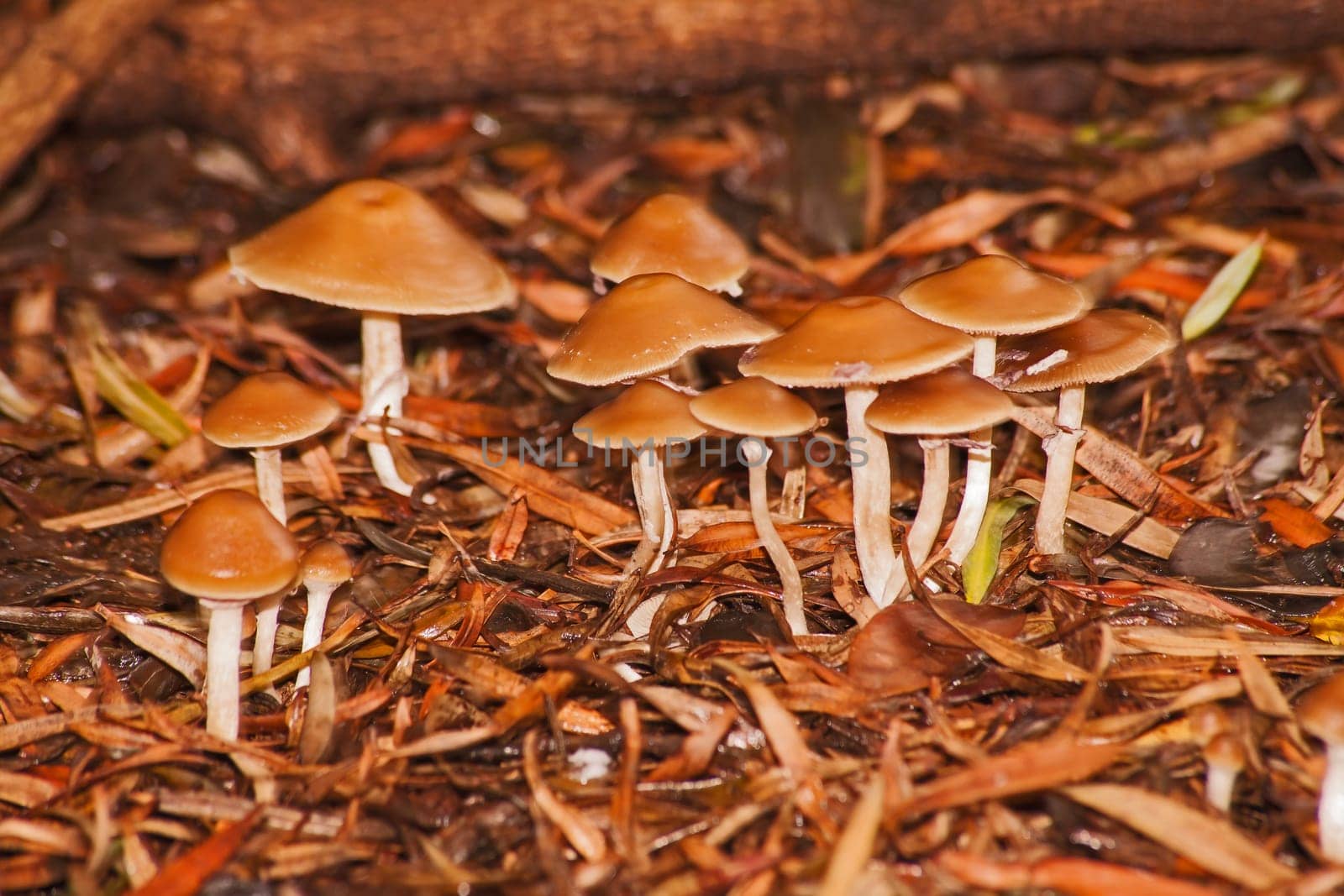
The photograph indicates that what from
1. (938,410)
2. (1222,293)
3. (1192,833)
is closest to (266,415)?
(938,410)

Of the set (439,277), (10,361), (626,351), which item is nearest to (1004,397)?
(626,351)

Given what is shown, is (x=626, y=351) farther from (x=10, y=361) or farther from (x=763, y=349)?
(x=10, y=361)

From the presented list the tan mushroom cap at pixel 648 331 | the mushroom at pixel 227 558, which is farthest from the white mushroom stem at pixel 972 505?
the mushroom at pixel 227 558

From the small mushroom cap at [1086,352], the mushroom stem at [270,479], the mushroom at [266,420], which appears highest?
the small mushroom cap at [1086,352]

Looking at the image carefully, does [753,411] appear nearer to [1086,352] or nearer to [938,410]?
[938,410]

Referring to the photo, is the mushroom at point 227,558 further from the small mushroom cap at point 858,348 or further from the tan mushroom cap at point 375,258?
the small mushroom cap at point 858,348
